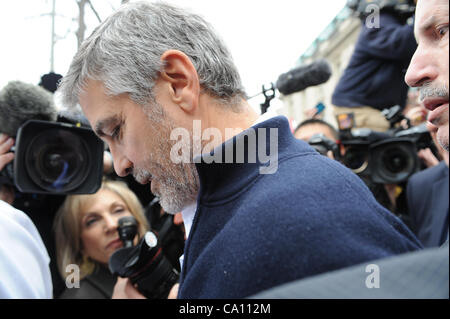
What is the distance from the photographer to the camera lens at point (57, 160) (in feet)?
5.48

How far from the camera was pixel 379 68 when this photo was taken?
2709mm

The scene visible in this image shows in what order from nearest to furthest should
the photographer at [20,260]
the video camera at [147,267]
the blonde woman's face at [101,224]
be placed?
the photographer at [20,260] < the video camera at [147,267] < the blonde woman's face at [101,224]

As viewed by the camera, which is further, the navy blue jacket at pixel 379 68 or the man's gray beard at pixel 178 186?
the navy blue jacket at pixel 379 68

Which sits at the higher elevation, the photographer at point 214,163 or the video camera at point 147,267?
the photographer at point 214,163

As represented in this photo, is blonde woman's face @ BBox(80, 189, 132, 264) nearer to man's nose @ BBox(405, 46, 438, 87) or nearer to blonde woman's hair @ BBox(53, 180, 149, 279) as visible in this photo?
blonde woman's hair @ BBox(53, 180, 149, 279)

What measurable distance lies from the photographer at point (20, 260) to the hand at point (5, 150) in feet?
2.38

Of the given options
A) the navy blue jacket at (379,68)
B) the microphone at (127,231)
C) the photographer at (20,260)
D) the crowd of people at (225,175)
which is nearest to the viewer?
the crowd of people at (225,175)

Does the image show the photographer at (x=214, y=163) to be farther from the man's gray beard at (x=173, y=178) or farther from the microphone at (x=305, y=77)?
the microphone at (x=305, y=77)

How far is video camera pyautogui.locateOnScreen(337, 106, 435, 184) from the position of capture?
219 cm

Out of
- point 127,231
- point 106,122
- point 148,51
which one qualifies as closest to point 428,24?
point 148,51

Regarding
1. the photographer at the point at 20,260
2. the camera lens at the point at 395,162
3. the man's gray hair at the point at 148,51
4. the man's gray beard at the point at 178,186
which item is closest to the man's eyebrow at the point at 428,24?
the man's gray hair at the point at 148,51

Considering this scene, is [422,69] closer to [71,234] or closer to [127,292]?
[127,292]

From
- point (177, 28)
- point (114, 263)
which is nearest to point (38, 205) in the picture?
point (114, 263)

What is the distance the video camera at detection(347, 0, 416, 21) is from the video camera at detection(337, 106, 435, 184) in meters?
0.63
